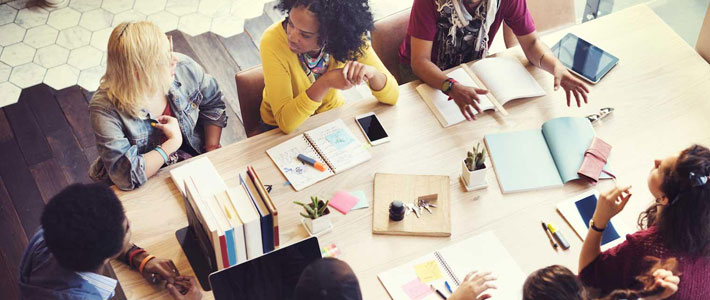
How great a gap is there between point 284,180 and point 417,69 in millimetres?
682

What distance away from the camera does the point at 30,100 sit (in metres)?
3.42

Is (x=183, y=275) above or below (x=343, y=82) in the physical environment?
below

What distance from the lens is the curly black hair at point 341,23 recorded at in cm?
216

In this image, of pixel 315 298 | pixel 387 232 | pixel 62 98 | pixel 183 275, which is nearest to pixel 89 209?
pixel 183 275

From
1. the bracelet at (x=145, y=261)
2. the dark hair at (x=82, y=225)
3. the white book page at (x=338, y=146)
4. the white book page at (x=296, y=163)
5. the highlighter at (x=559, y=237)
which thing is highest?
the dark hair at (x=82, y=225)

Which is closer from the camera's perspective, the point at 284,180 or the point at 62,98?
the point at 284,180

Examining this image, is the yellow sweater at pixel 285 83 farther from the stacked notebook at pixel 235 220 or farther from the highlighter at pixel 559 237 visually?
the highlighter at pixel 559 237

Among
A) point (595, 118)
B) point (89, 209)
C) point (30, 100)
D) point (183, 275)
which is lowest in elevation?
point (30, 100)

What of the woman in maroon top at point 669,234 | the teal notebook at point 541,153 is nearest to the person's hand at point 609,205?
the woman in maroon top at point 669,234

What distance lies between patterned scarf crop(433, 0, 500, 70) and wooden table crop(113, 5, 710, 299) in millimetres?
146

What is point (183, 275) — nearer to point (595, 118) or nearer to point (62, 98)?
point (595, 118)

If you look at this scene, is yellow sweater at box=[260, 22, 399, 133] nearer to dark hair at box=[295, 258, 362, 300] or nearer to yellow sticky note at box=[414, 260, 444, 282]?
yellow sticky note at box=[414, 260, 444, 282]

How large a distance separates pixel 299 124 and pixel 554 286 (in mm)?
1054

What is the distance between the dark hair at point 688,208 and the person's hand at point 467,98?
68 cm
